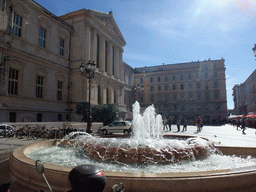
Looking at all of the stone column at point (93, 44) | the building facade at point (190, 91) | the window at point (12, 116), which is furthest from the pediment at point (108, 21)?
the window at point (12, 116)

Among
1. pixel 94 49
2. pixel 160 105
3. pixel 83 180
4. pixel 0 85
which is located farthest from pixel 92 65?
pixel 160 105

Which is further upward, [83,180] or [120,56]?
[120,56]

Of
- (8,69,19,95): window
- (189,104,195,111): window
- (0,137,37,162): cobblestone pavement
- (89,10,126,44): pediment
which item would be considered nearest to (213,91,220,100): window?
(189,104,195,111): window

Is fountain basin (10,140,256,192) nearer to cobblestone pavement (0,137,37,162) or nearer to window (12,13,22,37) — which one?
cobblestone pavement (0,137,37,162)

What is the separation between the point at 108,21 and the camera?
36.7 meters

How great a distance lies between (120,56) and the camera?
138 feet

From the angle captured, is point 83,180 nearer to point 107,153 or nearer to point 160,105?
point 107,153

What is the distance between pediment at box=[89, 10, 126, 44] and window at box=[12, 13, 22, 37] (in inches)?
473

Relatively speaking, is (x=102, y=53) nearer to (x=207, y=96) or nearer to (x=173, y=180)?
(x=173, y=180)

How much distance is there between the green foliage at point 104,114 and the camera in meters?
24.9

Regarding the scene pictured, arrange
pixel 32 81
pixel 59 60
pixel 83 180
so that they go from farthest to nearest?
pixel 59 60 < pixel 32 81 < pixel 83 180

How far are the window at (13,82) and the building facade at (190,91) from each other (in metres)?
36.4

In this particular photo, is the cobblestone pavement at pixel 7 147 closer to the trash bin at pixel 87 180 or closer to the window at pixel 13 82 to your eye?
the trash bin at pixel 87 180

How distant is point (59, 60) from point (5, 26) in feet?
28.0
